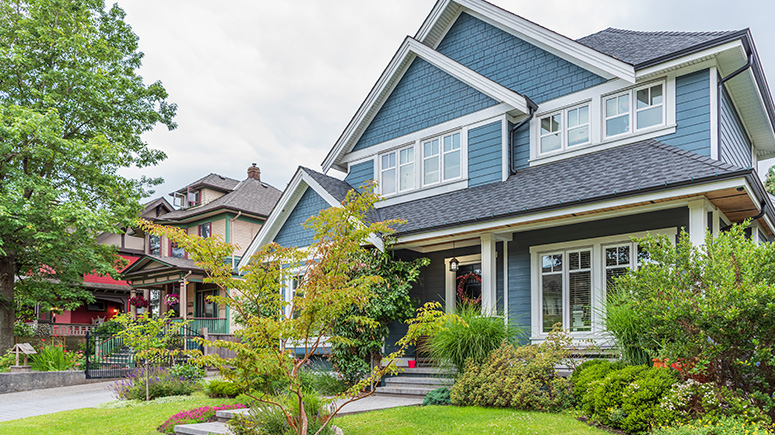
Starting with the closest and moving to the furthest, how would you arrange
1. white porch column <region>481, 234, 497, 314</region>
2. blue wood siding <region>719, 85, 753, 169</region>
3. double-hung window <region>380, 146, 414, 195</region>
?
blue wood siding <region>719, 85, 753, 169</region> → white porch column <region>481, 234, 497, 314</region> → double-hung window <region>380, 146, 414, 195</region>

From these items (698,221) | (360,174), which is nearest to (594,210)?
(698,221)

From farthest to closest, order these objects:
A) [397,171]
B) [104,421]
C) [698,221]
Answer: [397,171] → [104,421] → [698,221]

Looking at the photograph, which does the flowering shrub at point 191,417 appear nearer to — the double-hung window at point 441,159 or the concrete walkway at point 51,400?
the concrete walkway at point 51,400

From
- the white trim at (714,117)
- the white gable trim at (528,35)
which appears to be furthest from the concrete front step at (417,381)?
the white gable trim at (528,35)

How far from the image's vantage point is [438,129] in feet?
43.1

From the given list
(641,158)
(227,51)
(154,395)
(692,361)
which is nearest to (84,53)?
(227,51)

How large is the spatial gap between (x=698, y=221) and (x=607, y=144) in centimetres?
285

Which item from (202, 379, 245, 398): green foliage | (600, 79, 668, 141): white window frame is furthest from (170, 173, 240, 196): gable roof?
(600, 79, 668, 141): white window frame

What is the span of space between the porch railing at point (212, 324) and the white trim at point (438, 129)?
36.5 ft

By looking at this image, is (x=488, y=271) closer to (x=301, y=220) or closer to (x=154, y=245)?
(x=301, y=220)

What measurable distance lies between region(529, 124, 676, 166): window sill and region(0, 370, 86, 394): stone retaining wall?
43.4 feet

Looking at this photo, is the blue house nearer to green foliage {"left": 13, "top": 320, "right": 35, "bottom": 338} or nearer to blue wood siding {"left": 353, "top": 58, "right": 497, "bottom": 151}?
blue wood siding {"left": 353, "top": 58, "right": 497, "bottom": 151}

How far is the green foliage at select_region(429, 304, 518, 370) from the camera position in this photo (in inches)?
350

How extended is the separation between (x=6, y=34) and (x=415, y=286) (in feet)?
47.1
